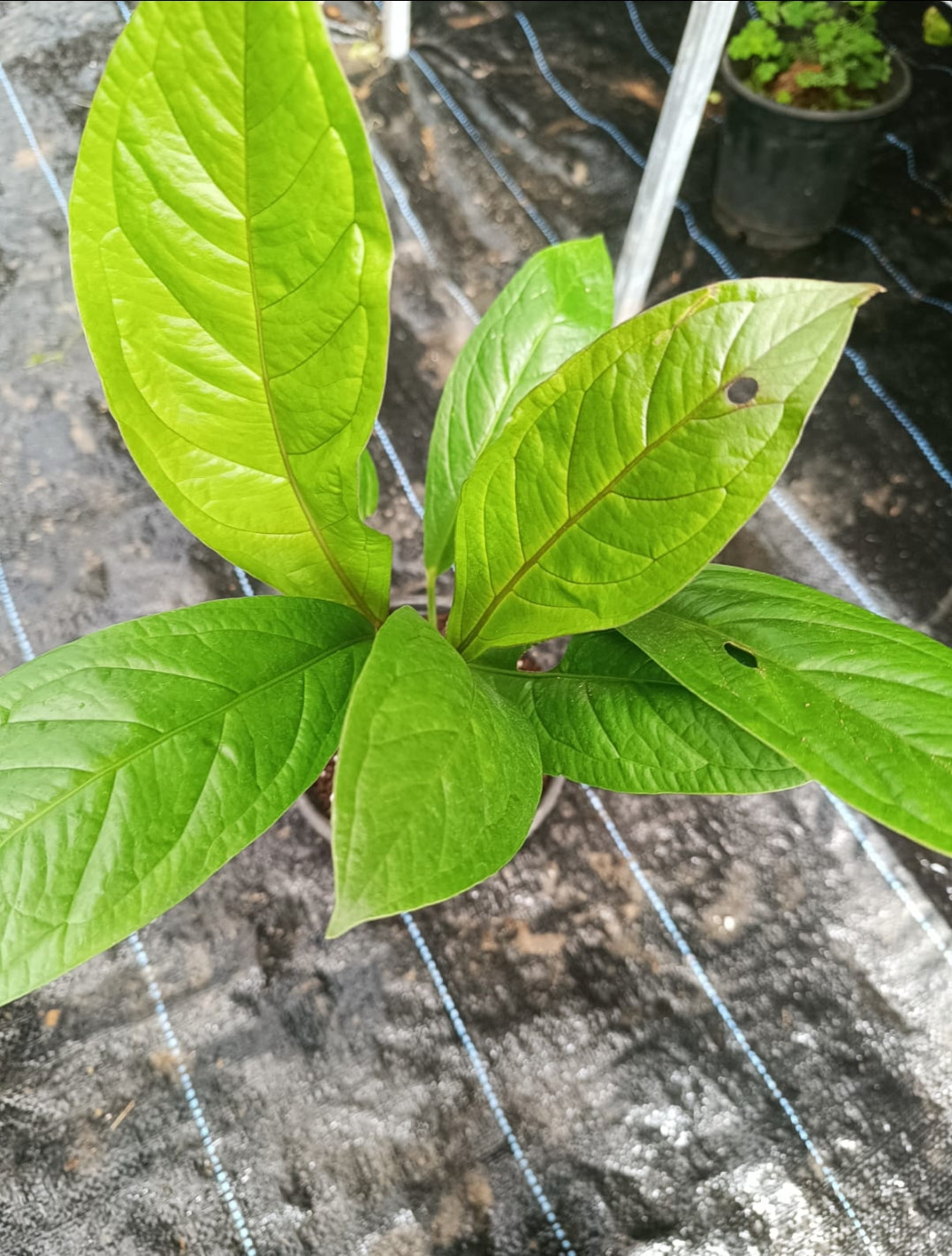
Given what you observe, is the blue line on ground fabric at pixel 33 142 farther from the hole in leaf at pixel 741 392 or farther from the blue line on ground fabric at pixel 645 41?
the hole in leaf at pixel 741 392

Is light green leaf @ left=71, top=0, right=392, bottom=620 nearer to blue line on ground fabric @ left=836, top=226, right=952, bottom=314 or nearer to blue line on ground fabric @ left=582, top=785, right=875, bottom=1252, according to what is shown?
blue line on ground fabric @ left=582, top=785, right=875, bottom=1252

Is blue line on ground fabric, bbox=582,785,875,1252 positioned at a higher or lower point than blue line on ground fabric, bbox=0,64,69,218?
lower

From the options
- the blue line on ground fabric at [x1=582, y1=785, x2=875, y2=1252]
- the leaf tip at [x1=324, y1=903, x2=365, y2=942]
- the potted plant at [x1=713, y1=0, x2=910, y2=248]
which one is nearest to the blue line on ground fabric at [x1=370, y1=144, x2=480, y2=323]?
the potted plant at [x1=713, y1=0, x2=910, y2=248]

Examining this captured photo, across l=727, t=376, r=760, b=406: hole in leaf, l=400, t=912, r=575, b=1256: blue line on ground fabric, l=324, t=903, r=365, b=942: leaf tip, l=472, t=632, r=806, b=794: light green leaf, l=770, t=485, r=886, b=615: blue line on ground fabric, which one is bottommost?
l=400, t=912, r=575, b=1256: blue line on ground fabric

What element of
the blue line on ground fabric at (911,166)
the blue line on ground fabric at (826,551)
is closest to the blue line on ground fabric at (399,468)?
the blue line on ground fabric at (826,551)

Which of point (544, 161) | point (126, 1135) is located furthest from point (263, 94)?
point (544, 161)

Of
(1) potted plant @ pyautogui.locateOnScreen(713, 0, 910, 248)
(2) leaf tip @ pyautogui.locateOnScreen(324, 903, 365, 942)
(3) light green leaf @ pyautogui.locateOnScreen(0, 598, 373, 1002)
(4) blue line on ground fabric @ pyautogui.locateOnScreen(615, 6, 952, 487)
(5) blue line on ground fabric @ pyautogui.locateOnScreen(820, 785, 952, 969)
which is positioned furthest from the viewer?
(1) potted plant @ pyautogui.locateOnScreen(713, 0, 910, 248)

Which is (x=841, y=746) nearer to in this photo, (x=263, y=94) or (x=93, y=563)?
(x=263, y=94)
